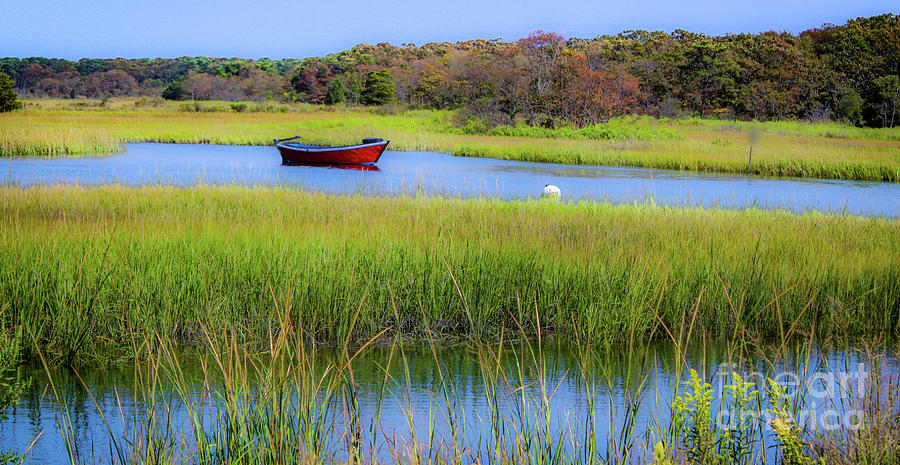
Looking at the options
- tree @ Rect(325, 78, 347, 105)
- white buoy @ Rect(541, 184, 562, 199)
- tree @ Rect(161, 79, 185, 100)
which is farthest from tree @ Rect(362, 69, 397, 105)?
white buoy @ Rect(541, 184, 562, 199)

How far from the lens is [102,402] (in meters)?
4.27

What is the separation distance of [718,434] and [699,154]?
1837cm

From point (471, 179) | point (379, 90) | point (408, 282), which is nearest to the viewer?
point (408, 282)

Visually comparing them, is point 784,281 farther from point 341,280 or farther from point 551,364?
point 341,280

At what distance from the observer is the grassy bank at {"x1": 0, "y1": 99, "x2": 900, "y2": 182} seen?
763 inches

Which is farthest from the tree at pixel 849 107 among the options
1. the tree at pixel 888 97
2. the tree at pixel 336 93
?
the tree at pixel 336 93

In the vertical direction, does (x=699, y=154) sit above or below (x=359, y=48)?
below

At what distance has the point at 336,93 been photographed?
176 ft

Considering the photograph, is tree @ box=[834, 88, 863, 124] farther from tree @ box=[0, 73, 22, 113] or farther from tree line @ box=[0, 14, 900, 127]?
tree @ box=[0, 73, 22, 113]

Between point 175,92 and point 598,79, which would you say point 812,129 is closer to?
point 598,79

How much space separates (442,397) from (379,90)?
49433 millimetres

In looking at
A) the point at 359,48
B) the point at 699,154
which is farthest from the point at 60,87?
the point at 699,154

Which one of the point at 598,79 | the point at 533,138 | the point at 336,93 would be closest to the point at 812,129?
the point at 598,79

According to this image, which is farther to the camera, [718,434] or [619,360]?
[619,360]
